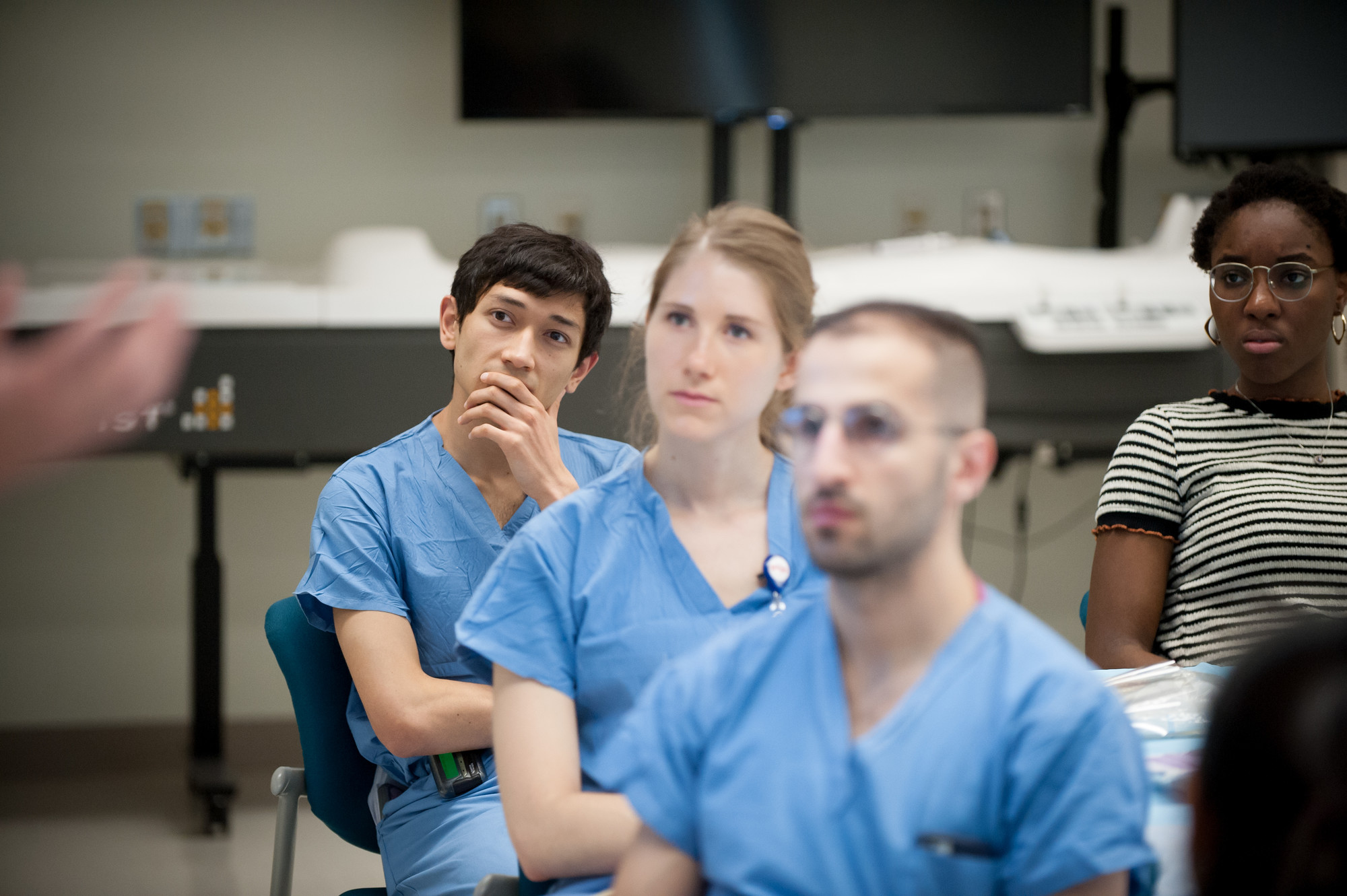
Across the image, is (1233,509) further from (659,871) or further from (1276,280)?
(659,871)

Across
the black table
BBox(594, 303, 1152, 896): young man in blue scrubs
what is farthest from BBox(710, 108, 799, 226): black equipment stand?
BBox(594, 303, 1152, 896): young man in blue scrubs

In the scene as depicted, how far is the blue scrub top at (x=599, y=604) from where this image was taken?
1085 mm

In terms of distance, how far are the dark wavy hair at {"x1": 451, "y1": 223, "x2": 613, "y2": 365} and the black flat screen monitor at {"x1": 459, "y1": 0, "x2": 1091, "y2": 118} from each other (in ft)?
5.58

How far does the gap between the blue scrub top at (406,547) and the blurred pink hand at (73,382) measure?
65 centimetres

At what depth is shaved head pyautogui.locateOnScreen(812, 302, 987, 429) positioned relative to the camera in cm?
84

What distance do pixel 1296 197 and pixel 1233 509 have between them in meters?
0.40

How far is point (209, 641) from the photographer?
304cm

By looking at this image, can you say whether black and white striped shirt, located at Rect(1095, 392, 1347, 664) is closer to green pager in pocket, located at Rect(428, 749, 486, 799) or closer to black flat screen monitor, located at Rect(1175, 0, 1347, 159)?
green pager in pocket, located at Rect(428, 749, 486, 799)

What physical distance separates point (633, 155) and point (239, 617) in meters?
A: 1.76

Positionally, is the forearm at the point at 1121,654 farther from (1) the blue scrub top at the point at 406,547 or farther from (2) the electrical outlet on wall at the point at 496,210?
(2) the electrical outlet on wall at the point at 496,210

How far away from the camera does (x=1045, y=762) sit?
31.0 inches

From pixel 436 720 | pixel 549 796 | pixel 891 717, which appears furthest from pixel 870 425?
pixel 436 720

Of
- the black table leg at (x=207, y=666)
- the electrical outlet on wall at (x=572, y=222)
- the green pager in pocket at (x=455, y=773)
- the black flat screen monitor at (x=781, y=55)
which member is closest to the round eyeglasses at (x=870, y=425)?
the green pager in pocket at (x=455, y=773)

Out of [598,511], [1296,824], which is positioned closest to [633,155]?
[598,511]
